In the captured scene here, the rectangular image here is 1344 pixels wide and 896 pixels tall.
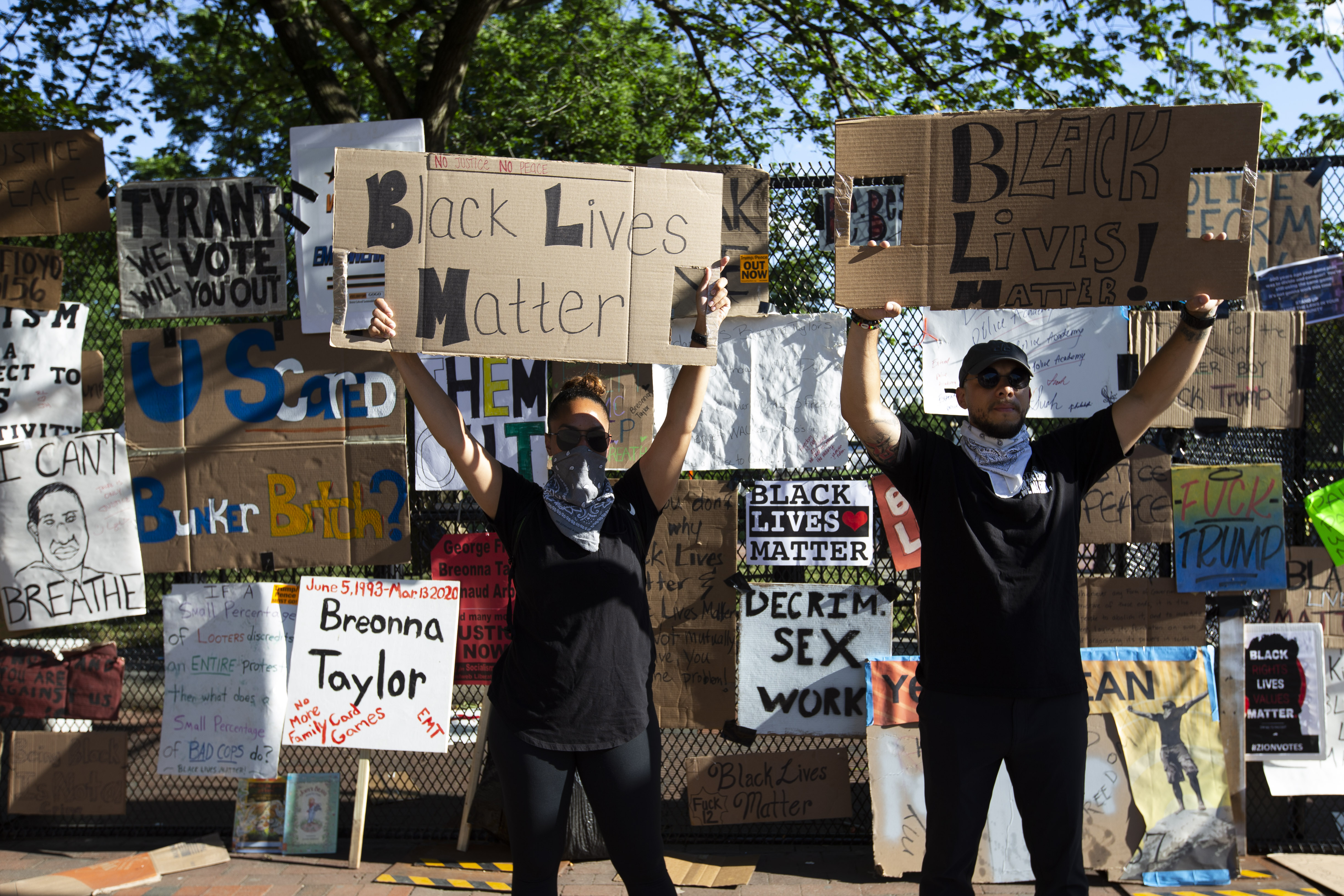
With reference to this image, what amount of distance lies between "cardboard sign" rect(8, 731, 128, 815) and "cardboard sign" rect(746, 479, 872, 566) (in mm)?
3118

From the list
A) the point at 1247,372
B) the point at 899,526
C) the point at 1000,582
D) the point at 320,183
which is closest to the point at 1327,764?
the point at 1247,372

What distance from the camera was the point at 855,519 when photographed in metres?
4.27

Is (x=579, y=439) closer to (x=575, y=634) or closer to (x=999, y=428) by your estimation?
(x=575, y=634)

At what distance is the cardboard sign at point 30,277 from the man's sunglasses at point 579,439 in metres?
3.08

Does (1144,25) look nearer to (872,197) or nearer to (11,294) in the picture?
(872,197)

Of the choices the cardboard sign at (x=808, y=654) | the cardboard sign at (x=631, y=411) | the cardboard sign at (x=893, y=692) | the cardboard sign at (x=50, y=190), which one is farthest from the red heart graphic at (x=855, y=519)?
the cardboard sign at (x=50, y=190)

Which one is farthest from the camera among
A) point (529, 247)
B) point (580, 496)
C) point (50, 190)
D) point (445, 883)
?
point (50, 190)

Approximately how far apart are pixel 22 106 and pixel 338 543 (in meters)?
5.49

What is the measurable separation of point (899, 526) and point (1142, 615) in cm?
115

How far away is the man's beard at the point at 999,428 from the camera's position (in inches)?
111

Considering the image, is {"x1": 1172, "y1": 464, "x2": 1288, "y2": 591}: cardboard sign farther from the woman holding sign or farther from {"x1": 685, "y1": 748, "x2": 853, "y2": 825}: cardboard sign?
the woman holding sign

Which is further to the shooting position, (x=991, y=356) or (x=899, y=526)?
(x=899, y=526)

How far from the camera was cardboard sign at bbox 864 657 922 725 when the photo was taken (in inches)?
166

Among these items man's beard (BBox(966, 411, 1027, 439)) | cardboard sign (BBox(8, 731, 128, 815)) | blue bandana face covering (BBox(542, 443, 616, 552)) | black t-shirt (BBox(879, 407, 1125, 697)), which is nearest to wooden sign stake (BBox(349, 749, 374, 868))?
cardboard sign (BBox(8, 731, 128, 815))
